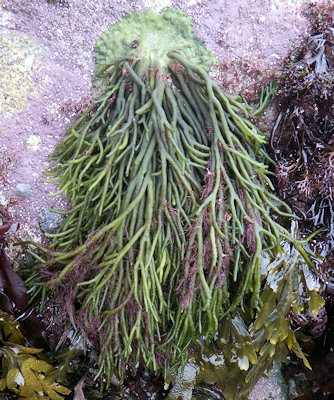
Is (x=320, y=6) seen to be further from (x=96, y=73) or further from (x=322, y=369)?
(x=322, y=369)

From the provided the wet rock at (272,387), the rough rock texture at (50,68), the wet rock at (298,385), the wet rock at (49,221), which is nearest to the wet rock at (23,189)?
the rough rock texture at (50,68)

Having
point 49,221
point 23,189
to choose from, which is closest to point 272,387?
point 49,221

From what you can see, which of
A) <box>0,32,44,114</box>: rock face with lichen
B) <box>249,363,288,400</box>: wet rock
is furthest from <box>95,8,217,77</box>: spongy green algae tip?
<box>249,363,288,400</box>: wet rock

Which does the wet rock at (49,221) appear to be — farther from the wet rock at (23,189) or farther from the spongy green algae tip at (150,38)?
the spongy green algae tip at (150,38)

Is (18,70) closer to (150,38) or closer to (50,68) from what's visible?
(50,68)

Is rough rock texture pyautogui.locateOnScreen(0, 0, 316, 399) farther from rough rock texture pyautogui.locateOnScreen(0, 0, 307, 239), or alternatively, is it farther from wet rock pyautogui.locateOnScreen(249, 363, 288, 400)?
wet rock pyautogui.locateOnScreen(249, 363, 288, 400)
